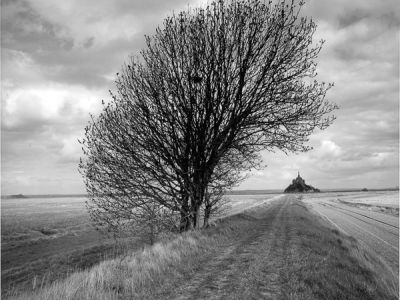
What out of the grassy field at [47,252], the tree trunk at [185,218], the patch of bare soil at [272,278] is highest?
the tree trunk at [185,218]

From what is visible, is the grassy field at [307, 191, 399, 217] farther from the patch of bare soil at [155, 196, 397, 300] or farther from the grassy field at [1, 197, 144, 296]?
the patch of bare soil at [155, 196, 397, 300]

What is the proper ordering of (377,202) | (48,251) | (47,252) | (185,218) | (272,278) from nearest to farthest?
(272,278) < (185,218) < (47,252) < (48,251) < (377,202)

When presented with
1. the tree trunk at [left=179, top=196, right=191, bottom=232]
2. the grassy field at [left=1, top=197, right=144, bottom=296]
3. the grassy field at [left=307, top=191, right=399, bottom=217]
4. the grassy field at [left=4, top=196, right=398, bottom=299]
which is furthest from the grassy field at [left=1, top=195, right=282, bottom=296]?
the grassy field at [left=307, top=191, right=399, bottom=217]

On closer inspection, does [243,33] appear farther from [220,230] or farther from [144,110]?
[220,230]

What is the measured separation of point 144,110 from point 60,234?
24868 mm

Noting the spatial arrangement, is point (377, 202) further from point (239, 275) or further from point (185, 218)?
point (239, 275)

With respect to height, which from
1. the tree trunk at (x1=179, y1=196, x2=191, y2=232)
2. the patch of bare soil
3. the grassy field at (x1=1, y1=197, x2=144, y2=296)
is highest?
the tree trunk at (x1=179, y1=196, x2=191, y2=232)

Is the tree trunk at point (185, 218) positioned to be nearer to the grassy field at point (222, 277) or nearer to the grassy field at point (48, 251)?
the grassy field at point (48, 251)

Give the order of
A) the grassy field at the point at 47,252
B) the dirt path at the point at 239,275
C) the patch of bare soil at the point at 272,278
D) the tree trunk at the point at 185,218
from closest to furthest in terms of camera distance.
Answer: the dirt path at the point at 239,275, the patch of bare soil at the point at 272,278, the tree trunk at the point at 185,218, the grassy field at the point at 47,252

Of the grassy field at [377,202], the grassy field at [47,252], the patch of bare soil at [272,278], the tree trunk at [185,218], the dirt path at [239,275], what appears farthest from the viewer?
the grassy field at [377,202]

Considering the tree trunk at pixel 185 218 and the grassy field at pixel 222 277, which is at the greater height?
the tree trunk at pixel 185 218

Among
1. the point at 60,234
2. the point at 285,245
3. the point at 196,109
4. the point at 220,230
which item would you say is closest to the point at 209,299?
the point at 285,245

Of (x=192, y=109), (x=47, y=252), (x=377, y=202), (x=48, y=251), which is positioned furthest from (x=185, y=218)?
(x=377, y=202)

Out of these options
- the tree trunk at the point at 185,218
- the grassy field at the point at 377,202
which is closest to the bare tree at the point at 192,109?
the tree trunk at the point at 185,218
